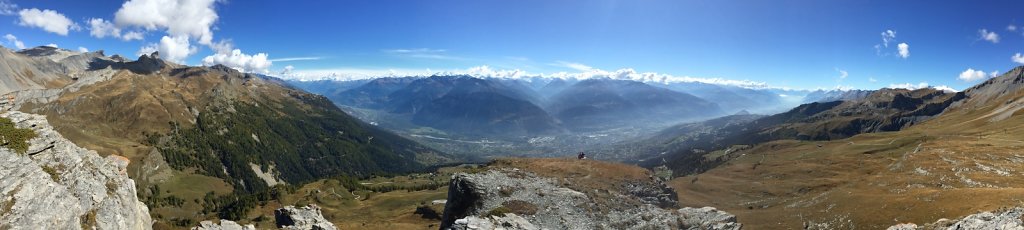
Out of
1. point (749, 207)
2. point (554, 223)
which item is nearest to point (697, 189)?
point (749, 207)

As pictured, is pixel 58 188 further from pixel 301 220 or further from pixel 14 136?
pixel 301 220

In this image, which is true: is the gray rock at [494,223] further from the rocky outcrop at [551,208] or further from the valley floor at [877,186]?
the valley floor at [877,186]

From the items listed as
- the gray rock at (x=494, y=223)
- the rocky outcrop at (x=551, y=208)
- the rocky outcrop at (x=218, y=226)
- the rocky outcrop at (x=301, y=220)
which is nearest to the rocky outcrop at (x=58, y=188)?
the rocky outcrop at (x=218, y=226)

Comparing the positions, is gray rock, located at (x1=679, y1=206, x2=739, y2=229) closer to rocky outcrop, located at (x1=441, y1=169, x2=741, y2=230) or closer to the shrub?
rocky outcrop, located at (x1=441, y1=169, x2=741, y2=230)

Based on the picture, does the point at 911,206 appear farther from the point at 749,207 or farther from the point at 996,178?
the point at 996,178

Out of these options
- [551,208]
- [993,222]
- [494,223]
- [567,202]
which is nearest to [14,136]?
[494,223]

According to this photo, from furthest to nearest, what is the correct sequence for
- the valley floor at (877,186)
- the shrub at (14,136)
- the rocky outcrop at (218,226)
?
the valley floor at (877,186)
the rocky outcrop at (218,226)
the shrub at (14,136)

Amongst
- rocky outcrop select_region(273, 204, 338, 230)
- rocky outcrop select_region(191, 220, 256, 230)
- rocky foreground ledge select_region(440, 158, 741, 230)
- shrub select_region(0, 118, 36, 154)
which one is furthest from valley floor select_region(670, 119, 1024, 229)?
shrub select_region(0, 118, 36, 154)
